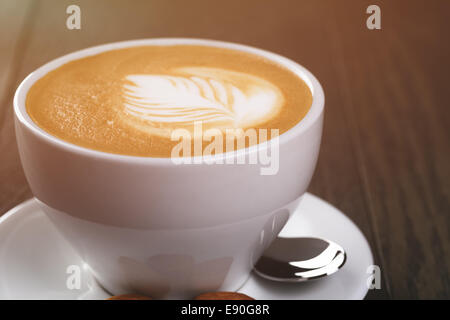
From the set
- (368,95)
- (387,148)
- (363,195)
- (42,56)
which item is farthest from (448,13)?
(42,56)

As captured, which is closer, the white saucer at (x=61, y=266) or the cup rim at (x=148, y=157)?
the cup rim at (x=148, y=157)

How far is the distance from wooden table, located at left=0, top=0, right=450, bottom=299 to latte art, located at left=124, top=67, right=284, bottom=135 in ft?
1.03

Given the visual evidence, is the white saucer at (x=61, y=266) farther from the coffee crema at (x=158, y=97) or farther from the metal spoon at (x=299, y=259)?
the coffee crema at (x=158, y=97)

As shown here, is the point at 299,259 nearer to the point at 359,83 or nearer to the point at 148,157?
the point at 148,157

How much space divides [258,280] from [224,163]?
0.27 meters

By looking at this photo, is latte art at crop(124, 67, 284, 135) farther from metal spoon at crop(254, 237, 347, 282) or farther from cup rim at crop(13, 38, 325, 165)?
metal spoon at crop(254, 237, 347, 282)

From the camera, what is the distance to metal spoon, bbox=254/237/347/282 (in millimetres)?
835

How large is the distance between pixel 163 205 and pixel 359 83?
949mm

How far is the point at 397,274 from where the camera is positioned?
0.90 meters

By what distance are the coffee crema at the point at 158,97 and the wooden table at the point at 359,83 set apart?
291 millimetres

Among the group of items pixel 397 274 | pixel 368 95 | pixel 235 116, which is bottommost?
pixel 397 274

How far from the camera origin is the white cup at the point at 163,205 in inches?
25.9

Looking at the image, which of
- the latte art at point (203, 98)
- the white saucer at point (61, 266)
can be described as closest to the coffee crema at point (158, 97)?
the latte art at point (203, 98)
